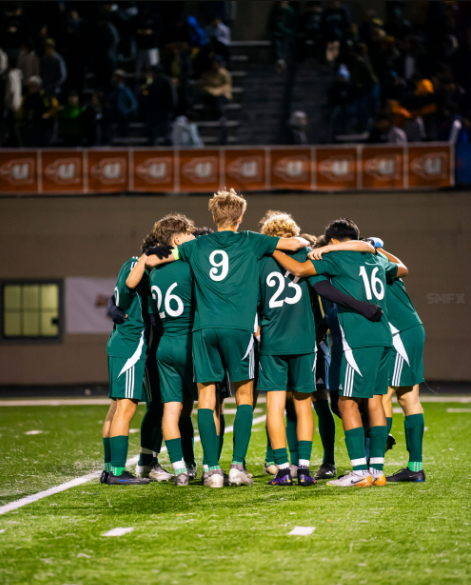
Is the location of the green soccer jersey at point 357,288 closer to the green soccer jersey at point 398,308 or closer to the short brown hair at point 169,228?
the green soccer jersey at point 398,308

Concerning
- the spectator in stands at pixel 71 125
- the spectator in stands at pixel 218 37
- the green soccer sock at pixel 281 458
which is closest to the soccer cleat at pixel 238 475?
the green soccer sock at pixel 281 458

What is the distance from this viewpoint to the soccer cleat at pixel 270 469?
262 inches

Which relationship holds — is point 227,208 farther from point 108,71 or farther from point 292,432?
point 108,71

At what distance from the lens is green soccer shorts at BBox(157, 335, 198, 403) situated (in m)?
6.16

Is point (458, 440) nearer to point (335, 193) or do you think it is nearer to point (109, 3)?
point (335, 193)

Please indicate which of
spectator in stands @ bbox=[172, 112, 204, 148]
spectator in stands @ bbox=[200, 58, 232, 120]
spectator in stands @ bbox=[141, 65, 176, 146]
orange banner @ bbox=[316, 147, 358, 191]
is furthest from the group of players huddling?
spectator in stands @ bbox=[200, 58, 232, 120]

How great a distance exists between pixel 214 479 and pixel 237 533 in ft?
4.67

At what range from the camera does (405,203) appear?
55.6ft

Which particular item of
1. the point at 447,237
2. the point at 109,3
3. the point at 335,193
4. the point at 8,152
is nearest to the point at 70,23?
the point at 109,3

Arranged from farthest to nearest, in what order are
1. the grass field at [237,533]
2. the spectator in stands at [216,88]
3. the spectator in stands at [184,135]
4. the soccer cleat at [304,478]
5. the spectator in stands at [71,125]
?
the spectator in stands at [216,88], the spectator in stands at [71,125], the spectator in stands at [184,135], the soccer cleat at [304,478], the grass field at [237,533]

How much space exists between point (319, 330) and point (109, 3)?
16.7 meters

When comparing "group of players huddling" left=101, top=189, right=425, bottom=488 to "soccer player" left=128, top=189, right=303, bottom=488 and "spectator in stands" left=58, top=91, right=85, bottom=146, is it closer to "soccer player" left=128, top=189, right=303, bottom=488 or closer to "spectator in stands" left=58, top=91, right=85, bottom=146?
"soccer player" left=128, top=189, right=303, bottom=488

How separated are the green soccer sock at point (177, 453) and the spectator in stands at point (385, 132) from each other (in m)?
12.3

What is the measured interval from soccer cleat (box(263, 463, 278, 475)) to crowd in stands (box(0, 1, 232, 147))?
38.8ft
